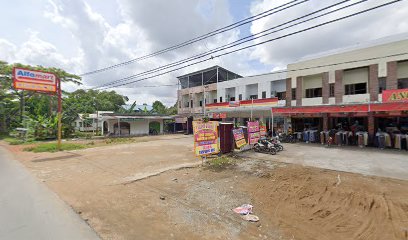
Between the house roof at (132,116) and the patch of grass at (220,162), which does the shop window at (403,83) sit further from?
the house roof at (132,116)

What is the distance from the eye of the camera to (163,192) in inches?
266

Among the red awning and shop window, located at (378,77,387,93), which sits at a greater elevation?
shop window, located at (378,77,387,93)

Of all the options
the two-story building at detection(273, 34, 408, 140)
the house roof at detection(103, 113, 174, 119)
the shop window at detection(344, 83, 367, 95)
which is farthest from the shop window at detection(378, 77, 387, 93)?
the house roof at detection(103, 113, 174, 119)

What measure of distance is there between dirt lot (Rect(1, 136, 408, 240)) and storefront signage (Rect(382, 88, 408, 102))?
10238 millimetres

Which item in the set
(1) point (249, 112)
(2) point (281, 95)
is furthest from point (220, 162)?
(2) point (281, 95)

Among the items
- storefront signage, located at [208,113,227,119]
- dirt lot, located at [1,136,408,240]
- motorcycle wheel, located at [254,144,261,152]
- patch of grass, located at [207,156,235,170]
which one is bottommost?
dirt lot, located at [1,136,408,240]

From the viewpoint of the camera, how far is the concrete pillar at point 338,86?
19.2 m

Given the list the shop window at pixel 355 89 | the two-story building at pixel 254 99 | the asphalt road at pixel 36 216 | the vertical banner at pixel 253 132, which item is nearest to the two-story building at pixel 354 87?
the shop window at pixel 355 89

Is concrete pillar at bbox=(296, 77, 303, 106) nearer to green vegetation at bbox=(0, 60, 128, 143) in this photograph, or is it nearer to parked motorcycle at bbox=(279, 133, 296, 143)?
parked motorcycle at bbox=(279, 133, 296, 143)

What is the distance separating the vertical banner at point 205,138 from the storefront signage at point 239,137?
6.08 feet

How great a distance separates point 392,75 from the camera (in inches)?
646

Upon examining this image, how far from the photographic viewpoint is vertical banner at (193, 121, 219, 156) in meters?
10.9

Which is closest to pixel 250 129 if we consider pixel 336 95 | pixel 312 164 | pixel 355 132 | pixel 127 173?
pixel 312 164

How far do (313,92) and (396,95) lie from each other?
7.59m
